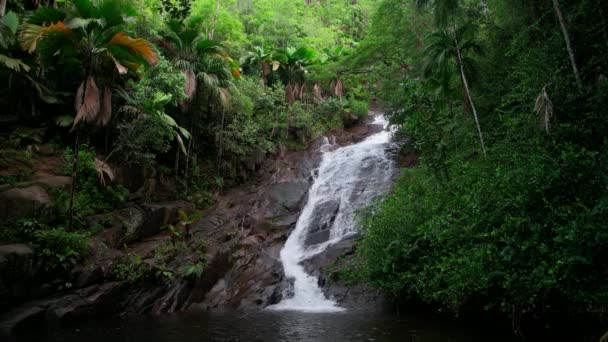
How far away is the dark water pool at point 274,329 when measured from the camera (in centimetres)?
975

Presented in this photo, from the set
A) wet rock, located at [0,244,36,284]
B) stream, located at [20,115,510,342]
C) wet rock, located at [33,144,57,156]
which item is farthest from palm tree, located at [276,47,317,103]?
wet rock, located at [0,244,36,284]

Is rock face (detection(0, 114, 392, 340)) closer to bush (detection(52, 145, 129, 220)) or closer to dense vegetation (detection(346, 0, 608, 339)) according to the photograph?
bush (detection(52, 145, 129, 220))

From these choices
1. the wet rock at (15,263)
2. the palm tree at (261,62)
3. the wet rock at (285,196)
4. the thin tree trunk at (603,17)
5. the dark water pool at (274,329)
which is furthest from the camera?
the palm tree at (261,62)

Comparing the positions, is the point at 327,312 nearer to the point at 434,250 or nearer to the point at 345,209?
the point at 434,250

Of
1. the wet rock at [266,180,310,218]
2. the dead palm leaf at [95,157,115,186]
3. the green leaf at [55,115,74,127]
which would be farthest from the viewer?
the wet rock at [266,180,310,218]

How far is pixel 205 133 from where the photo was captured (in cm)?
2372

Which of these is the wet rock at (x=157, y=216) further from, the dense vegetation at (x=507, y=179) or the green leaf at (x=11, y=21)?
the dense vegetation at (x=507, y=179)

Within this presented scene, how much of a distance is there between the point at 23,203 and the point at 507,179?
13598 millimetres

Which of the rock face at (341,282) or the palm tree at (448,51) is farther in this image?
the palm tree at (448,51)

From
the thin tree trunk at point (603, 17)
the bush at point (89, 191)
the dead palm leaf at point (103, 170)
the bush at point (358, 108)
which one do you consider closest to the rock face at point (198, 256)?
the bush at point (89, 191)

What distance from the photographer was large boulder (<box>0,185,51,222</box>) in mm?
12578

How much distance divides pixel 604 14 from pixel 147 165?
1706 centimetres

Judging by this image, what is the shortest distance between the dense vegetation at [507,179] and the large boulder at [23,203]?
10.4 meters

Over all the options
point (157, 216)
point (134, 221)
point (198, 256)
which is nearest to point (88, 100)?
point (134, 221)
